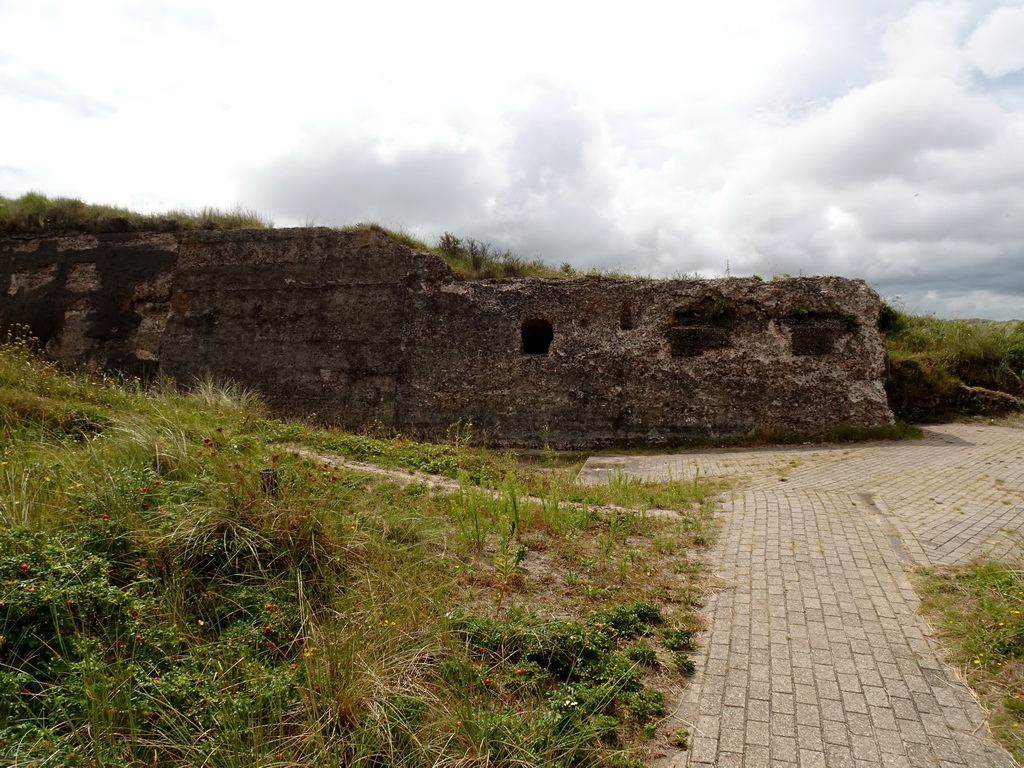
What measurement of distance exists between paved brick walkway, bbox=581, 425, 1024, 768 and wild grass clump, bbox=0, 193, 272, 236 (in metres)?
11.1

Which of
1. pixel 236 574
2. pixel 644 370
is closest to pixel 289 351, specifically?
pixel 644 370

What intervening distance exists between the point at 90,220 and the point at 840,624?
1486cm

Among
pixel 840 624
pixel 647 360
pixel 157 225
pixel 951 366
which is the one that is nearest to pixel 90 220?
pixel 157 225

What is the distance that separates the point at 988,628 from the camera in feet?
12.4

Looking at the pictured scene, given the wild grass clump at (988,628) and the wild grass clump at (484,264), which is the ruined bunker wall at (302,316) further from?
the wild grass clump at (988,628)

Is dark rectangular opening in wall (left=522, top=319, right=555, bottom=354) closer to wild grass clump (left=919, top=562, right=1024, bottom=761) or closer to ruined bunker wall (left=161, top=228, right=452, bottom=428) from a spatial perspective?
ruined bunker wall (left=161, top=228, right=452, bottom=428)

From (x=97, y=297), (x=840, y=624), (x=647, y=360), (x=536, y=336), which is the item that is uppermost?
(x=97, y=297)

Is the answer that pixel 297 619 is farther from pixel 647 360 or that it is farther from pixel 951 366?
pixel 951 366

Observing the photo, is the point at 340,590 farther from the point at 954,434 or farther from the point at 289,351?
the point at 954,434

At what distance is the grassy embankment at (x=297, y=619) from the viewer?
2.62 meters

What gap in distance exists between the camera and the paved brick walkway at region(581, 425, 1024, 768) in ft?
9.46

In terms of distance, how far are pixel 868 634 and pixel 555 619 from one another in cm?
187

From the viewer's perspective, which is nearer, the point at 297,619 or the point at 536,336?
the point at 297,619

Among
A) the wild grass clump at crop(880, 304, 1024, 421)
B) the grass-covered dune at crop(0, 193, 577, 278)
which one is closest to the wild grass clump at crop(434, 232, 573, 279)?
the grass-covered dune at crop(0, 193, 577, 278)
